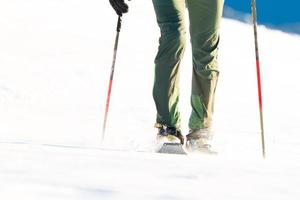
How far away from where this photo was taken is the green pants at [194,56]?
464cm

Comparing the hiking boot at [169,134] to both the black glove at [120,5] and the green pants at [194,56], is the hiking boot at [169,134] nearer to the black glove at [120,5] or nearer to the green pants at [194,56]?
the green pants at [194,56]

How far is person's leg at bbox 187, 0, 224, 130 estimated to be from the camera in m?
4.77

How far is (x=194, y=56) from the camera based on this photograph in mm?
4871

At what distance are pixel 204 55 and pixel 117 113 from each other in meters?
4.22

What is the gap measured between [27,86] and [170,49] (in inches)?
215

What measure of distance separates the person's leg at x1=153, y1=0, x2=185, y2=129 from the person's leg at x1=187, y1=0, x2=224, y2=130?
147mm

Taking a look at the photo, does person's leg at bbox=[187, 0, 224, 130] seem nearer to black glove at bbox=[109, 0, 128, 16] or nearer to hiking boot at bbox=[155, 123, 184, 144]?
hiking boot at bbox=[155, 123, 184, 144]

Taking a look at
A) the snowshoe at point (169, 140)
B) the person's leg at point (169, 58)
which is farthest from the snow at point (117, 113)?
the person's leg at point (169, 58)

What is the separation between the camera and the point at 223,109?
11.0m

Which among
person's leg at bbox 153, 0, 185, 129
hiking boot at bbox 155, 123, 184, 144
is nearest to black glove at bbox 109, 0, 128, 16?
person's leg at bbox 153, 0, 185, 129

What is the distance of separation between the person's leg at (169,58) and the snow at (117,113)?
1.07 feet

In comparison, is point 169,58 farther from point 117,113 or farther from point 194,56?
point 117,113

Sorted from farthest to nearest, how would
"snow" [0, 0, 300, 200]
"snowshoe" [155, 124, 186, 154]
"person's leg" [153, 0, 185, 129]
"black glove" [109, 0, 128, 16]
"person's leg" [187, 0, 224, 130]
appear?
"black glove" [109, 0, 128, 16] → "person's leg" [187, 0, 224, 130] → "person's leg" [153, 0, 185, 129] → "snowshoe" [155, 124, 186, 154] → "snow" [0, 0, 300, 200]

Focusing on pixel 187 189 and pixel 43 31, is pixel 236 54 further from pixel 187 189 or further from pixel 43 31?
pixel 187 189
